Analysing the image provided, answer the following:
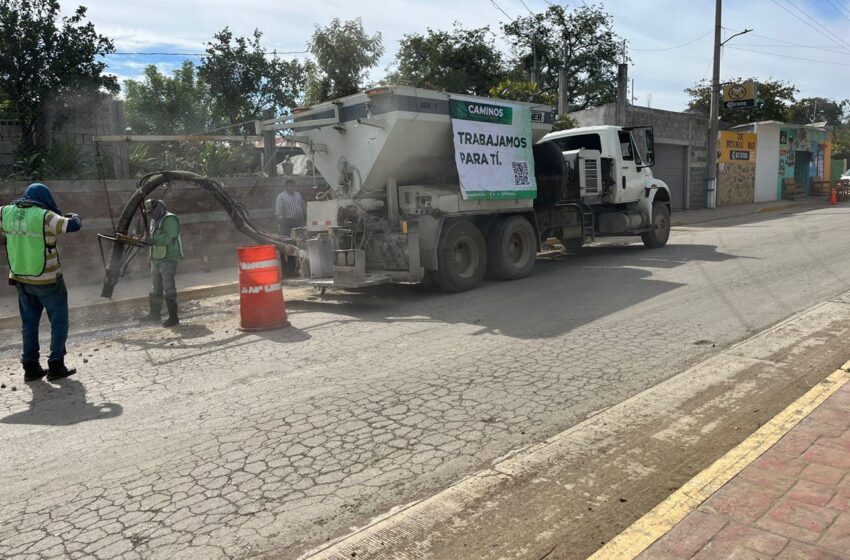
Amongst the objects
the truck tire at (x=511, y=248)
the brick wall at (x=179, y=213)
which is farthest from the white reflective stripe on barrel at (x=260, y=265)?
the brick wall at (x=179, y=213)

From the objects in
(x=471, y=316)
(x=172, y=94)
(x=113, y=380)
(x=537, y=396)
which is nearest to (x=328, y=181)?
(x=471, y=316)

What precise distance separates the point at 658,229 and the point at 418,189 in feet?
23.1

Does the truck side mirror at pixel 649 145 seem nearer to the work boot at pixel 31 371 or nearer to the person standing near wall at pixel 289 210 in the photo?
the person standing near wall at pixel 289 210

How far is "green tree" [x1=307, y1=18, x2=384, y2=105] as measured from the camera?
22.4m

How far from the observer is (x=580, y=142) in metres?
13.3

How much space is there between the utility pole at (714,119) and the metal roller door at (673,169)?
1043 mm

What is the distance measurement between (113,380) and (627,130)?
10993mm

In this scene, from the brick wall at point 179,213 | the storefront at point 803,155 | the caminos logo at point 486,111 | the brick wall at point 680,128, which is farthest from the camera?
the storefront at point 803,155

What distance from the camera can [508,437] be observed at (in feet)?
13.6

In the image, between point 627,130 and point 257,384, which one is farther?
point 627,130

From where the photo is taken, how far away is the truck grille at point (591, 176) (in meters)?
12.6

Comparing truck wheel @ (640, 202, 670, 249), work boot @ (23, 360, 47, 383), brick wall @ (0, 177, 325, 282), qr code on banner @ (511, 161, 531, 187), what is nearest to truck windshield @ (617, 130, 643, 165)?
truck wheel @ (640, 202, 670, 249)

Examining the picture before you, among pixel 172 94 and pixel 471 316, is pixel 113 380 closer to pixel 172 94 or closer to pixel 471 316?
pixel 471 316

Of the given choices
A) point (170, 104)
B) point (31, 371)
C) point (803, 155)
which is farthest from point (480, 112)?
point (803, 155)
